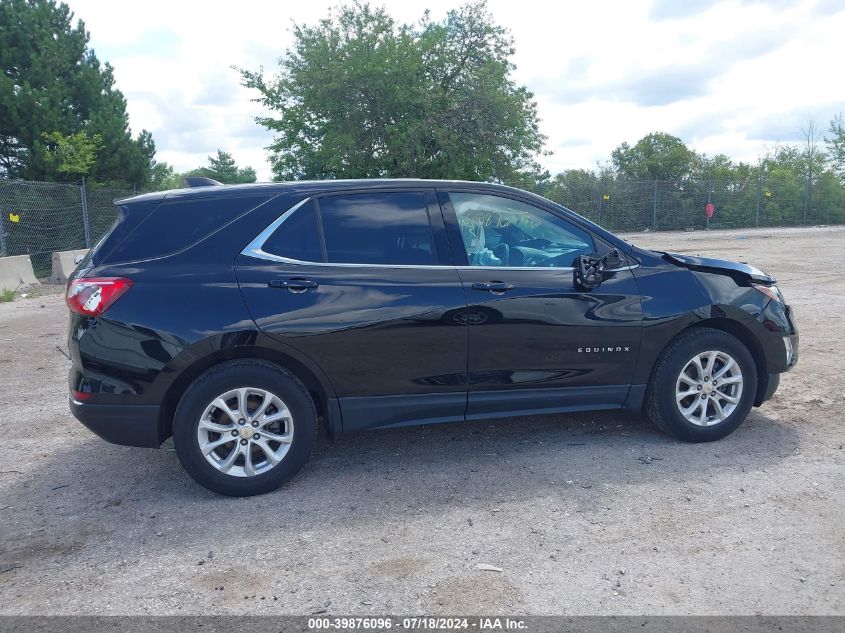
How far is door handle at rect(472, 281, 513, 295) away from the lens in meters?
4.24

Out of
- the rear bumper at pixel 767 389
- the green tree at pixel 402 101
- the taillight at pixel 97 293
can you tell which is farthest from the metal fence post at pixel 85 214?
the rear bumper at pixel 767 389

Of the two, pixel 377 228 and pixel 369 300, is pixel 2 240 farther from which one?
pixel 369 300

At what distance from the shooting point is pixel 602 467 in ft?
14.2

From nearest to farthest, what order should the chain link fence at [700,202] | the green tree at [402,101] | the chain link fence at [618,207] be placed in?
the chain link fence at [618,207]
the green tree at [402,101]
the chain link fence at [700,202]

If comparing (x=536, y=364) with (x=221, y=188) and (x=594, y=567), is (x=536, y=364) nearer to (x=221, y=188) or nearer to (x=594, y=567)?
(x=594, y=567)

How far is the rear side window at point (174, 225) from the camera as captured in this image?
13.0ft

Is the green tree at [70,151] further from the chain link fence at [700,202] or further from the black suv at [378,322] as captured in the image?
the black suv at [378,322]

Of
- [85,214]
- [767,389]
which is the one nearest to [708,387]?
[767,389]

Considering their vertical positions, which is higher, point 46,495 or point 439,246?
point 439,246

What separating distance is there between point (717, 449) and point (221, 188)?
141 inches

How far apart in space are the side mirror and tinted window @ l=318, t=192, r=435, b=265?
0.95 meters

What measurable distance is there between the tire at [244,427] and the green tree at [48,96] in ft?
58.8

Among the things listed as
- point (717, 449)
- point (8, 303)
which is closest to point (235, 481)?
point (717, 449)

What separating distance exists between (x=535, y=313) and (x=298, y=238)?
4.97 feet
